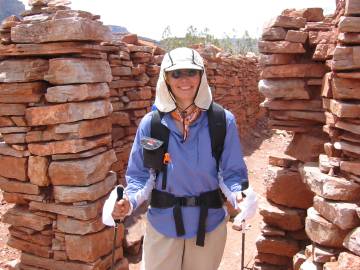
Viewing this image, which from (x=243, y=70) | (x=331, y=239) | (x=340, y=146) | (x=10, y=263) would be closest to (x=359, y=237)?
(x=331, y=239)

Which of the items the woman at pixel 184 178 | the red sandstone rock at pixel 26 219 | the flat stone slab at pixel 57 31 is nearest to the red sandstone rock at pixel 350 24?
the woman at pixel 184 178

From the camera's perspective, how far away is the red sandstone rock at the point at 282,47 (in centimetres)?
410

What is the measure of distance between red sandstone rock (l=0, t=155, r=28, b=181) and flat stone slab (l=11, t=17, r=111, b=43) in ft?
4.01

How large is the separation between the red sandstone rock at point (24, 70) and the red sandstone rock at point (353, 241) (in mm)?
3109

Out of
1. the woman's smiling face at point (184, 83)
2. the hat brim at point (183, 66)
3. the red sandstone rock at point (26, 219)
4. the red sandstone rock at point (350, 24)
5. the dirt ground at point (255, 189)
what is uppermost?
the red sandstone rock at point (350, 24)

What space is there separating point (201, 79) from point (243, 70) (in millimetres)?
10993

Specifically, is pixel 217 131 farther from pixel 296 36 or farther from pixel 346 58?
pixel 296 36

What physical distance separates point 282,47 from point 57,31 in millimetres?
2222

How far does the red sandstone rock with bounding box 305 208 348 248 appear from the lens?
3.27 metres

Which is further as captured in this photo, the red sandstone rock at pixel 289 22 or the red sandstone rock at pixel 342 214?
the red sandstone rock at pixel 289 22

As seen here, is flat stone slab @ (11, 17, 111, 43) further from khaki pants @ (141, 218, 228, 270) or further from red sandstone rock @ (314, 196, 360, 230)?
red sandstone rock @ (314, 196, 360, 230)

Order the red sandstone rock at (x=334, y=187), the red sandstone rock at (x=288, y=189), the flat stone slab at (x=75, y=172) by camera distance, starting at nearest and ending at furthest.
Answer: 1. the red sandstone rock at (x=334, y=187)
2. the flat stone slab at (x=75, y=172)
3. the red sandstone rock at (x=288, y=189)

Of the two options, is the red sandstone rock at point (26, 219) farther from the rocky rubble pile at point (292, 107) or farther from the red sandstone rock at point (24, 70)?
the rocky rubble pile at point (292, 107)

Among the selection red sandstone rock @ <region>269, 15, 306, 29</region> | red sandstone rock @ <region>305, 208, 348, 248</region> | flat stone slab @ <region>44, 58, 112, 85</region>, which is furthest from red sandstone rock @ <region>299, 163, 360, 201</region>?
flat stone slab @ <region>44, 58, 112, 85</region>
